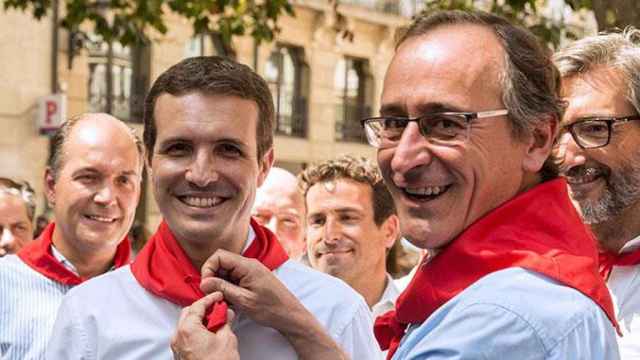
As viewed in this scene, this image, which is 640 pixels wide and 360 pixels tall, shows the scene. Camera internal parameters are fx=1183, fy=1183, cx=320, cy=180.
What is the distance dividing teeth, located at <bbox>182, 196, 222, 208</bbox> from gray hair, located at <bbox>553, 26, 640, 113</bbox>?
1267mm

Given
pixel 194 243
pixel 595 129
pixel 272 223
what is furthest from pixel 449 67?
pixel 272 223

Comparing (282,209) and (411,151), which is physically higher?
(411,151)

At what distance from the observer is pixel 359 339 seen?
3.26 meters

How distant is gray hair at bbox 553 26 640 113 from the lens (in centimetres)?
376

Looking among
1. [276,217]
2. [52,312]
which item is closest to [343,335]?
[52,312]

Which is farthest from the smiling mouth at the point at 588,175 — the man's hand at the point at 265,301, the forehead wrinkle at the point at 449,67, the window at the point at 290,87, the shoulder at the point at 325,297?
the window at the point at 290,87

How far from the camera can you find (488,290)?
2234mm

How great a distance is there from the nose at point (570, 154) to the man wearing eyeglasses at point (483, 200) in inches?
45.4

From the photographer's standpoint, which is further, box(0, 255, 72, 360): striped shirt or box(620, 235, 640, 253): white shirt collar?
box(0, 255, 72, 360): striped shirt

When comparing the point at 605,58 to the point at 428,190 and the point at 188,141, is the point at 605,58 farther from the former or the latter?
the point at 428,190

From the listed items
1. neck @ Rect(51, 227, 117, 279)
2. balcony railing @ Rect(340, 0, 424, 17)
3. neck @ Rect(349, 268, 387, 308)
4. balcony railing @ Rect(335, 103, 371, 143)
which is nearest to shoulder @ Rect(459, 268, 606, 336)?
neck @ Rect(51, 227, 117, 279)

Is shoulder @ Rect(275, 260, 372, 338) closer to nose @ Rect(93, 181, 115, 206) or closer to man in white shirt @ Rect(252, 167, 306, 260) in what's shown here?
nose @ Rect(93, 181, 115, 206)

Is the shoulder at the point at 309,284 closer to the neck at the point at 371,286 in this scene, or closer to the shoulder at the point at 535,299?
the shoulder at the point at 535,299

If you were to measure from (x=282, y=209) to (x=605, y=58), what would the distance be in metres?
2.86
